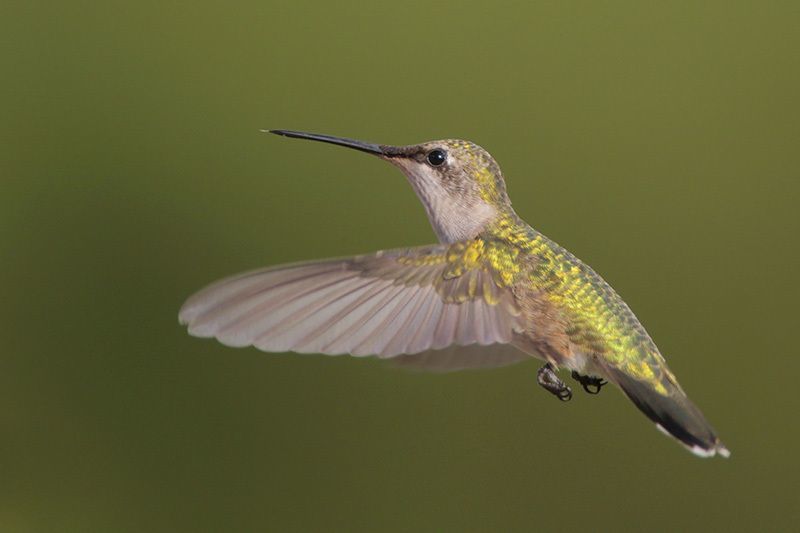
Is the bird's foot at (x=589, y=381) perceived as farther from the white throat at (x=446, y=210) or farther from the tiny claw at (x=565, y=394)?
the white throat at (x=446, y=210)

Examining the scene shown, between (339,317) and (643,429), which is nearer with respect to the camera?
(339,317)

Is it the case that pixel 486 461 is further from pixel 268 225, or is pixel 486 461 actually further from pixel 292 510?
pixel 268 225

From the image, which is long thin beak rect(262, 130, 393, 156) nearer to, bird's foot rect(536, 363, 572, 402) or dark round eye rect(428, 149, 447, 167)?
dark round eye rect(428, 149, 447, 167)

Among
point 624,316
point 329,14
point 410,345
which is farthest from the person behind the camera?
point 329,14

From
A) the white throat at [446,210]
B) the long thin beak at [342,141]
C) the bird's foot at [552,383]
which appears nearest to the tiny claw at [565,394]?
the bird's foot at [552,383]

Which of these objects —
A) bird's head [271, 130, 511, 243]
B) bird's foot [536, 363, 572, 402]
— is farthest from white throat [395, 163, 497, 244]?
bird's foot [536, 363, 572, 402]

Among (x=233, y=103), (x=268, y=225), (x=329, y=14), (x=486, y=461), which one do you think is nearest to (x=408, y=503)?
(x=486, y=461)

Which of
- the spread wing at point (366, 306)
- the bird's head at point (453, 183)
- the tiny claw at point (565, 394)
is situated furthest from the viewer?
the bird's head at point (453, 183)
